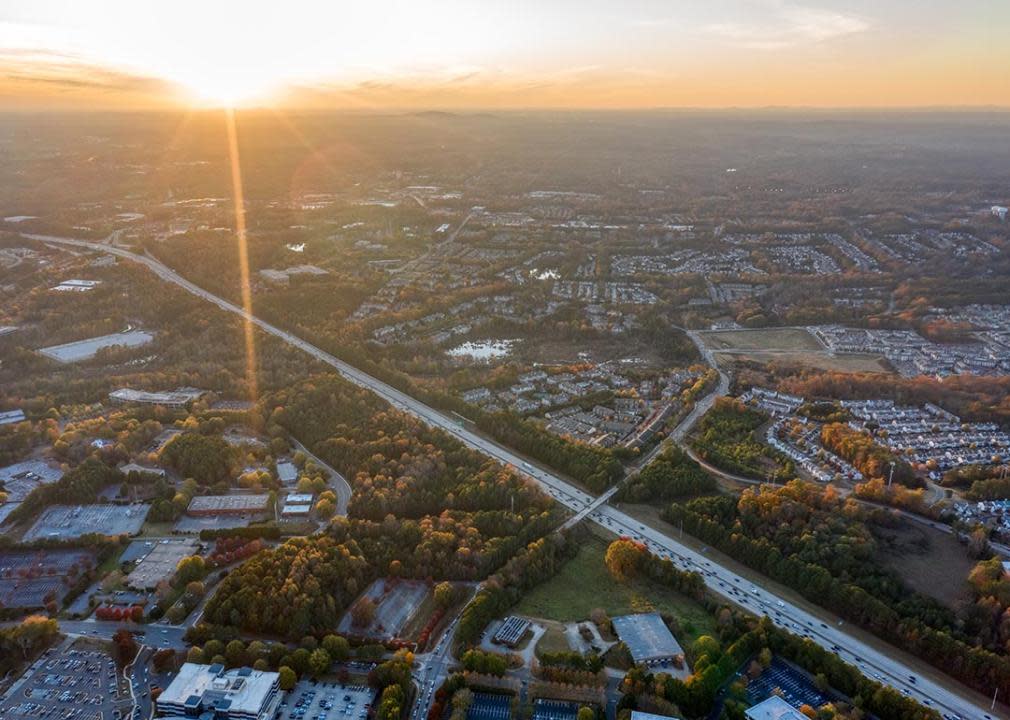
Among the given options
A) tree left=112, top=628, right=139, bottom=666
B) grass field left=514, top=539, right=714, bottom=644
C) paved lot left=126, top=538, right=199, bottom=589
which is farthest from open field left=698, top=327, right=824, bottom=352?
tree left=112, top=628, right=139, bottom=666

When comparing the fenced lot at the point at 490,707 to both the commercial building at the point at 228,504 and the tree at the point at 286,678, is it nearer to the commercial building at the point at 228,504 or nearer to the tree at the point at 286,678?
the tree at the point at 286,678

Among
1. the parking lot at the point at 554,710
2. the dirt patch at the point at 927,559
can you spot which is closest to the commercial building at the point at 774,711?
the parking lot at the point at 554,710

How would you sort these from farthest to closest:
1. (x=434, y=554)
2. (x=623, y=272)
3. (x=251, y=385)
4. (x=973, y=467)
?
(x=623, y=272) → (x=251, y=385) → (x=973, y=467) → (x=434, y=554)

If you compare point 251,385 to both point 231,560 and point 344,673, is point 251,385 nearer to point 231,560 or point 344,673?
point 231,560

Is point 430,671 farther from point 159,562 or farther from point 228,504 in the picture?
point 228,504

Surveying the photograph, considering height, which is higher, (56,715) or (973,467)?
(973,467)

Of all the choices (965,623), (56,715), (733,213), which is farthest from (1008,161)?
(56,715)
